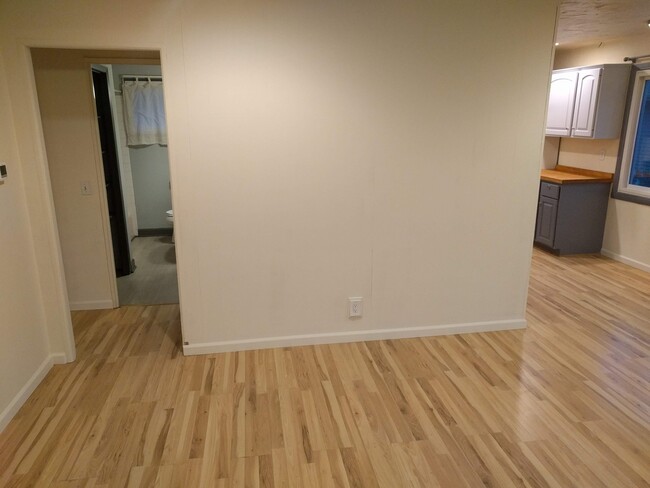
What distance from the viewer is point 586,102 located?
509 centimetres

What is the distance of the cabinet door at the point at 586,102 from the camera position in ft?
16.3

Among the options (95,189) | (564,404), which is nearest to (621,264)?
(564,404)

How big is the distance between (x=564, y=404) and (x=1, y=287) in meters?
3.20

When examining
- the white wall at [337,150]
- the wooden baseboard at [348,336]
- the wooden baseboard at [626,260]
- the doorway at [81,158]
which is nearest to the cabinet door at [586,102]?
the wooden baseboard at [626,260]

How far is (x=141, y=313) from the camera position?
384 cm

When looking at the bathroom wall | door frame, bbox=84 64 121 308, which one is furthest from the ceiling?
the bathroom wall

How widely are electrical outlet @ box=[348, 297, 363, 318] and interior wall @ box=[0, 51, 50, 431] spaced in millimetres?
2036

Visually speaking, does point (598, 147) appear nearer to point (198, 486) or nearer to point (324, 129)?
point (324, 129)

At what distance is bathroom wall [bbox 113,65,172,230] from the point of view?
20.1 feet

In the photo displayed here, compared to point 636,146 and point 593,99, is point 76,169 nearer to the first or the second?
point 593,99

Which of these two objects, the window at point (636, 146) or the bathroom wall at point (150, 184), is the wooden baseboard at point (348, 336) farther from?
the bathroom wall at point (150, 184)

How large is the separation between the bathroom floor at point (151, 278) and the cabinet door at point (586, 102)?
481 centimetres

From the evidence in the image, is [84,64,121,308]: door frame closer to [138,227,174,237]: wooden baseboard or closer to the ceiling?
[138,227,174,237]: wooden baseboard

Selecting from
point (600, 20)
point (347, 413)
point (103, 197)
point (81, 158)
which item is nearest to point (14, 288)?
point (103, 197)
